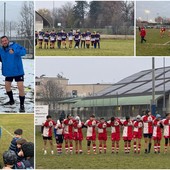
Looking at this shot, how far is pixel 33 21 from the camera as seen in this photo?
9594mm

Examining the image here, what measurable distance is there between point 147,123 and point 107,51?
2050mm

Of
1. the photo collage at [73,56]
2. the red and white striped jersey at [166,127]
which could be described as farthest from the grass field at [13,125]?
the red and white striped jersey at [166,127]

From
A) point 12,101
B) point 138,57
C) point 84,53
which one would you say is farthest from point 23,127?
point 138,57

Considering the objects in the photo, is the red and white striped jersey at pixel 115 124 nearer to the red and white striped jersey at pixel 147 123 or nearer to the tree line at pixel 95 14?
the red and white striped jersey at pixel 147 123

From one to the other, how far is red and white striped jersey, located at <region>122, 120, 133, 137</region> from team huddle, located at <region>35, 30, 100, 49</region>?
1843mm

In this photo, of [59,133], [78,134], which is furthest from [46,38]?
[78,134]

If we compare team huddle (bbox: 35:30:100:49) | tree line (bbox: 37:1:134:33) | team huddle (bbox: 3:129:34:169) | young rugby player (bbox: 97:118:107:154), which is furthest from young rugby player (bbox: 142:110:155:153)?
team huddle (bbox: 3:129:34:169)

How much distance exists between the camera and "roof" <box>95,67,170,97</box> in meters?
10.2

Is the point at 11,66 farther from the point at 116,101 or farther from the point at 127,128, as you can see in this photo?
the point at 127,128

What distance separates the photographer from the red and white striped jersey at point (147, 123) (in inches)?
437

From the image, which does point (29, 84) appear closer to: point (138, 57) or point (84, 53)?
point (84, 53)

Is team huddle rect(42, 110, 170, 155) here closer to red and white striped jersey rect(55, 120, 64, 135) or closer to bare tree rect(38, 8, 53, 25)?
red and white striped jersey rect(55, 120, 64, 135)

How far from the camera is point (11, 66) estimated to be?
973 centimetres

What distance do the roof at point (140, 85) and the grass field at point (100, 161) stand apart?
1076mm
